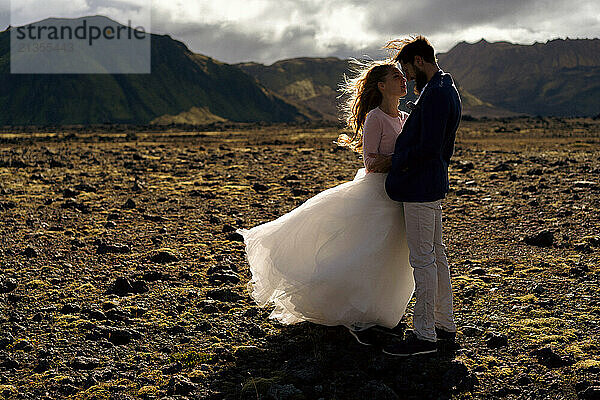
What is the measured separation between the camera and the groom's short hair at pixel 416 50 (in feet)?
16.0

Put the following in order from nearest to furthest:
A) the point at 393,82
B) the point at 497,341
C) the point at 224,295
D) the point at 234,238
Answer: the point at 393,82
the point at 497,341
the point at 224,295
the point at 234,238

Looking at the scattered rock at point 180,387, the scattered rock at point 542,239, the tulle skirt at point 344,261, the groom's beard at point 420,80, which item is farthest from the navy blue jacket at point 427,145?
the scattered rock at point 542,239

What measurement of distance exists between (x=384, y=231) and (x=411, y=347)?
1.09 m

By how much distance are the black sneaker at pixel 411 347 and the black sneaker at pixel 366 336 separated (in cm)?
32

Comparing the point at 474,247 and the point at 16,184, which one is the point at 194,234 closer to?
the point at 474,247

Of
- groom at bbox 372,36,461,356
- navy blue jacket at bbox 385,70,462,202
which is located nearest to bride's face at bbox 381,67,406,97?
groom at bbox 372,36,461,356

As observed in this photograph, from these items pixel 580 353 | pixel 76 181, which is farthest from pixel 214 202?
pixel 580 353

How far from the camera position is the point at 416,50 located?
4.91m

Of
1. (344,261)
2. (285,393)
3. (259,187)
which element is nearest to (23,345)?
(285,393)

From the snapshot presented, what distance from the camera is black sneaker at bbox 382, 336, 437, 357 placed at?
512 centimetres

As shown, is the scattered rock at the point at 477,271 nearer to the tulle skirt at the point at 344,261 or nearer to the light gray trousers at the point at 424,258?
the tulle skirt at the point at 344,261

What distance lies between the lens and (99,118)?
182875 mm

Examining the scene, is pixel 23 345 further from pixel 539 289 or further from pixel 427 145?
pixel 539 289

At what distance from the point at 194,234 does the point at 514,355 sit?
6593mm
